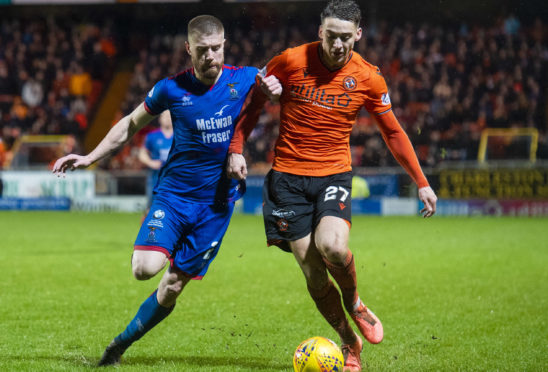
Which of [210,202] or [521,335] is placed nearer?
[210,202]

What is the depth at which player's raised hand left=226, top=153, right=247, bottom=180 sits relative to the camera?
504 centimetres

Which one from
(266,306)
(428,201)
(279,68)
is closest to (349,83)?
(279,68)

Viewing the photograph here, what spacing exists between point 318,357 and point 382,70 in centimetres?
2088

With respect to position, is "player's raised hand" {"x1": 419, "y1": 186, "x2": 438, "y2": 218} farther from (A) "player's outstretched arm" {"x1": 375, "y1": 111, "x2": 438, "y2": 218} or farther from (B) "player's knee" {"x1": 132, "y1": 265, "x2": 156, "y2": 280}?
(B) "player's knee" {"x1": 132, "y1": 265, "x2": 156, "y2": 280}

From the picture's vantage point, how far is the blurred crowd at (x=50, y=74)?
26766 millimetres

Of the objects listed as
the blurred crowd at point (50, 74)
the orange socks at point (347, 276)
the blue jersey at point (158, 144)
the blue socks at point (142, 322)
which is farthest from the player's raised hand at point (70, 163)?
the blurred crowd at point (50, 74)

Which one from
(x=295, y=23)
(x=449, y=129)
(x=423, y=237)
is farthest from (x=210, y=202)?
(x=295, y=23)

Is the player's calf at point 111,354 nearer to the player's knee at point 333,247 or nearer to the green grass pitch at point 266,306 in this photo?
the green grass pitch at point 266,306

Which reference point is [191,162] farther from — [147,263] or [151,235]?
[147,263]

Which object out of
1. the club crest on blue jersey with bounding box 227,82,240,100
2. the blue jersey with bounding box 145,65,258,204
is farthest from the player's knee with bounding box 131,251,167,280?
the club crest on blue jersey with bounding box 227,82,240,100

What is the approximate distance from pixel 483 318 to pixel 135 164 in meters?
18.1

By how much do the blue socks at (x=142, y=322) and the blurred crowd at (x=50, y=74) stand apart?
71.3ft

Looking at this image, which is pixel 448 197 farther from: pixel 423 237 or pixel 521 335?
pixel 521 335

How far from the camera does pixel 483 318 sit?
7023mm
